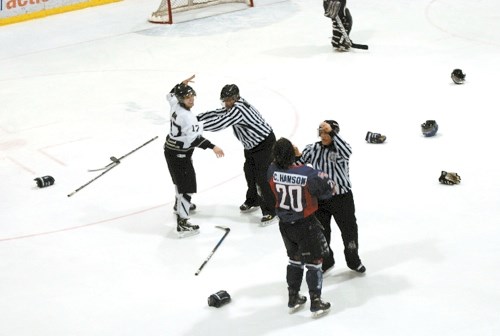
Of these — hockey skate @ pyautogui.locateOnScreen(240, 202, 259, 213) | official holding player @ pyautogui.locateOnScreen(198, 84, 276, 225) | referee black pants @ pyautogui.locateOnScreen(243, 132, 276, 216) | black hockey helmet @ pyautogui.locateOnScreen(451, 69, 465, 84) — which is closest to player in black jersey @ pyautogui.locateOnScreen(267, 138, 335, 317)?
official holding player @ pyautogui.locateOnScreen(198, 84, 276, 225)

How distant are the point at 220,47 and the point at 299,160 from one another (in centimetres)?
783

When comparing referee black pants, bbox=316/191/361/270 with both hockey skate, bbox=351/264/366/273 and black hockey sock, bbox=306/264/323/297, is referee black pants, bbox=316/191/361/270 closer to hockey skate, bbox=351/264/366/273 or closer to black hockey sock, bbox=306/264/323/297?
hockey skate, bbox=351/264/366/273

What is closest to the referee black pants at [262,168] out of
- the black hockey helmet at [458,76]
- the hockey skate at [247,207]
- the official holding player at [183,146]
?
the hockey skate at [247,207]

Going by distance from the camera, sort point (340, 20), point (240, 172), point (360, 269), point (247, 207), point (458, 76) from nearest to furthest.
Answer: point (360, 269) → point (247, 207) → point (240, 172) → point (458, 76) → point (340, 20)

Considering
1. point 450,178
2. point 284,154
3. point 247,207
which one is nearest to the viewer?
point 284,154

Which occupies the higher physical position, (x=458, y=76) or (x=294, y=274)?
(x=294, y=274)

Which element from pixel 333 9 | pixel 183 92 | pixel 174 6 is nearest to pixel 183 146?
pixel 183 92

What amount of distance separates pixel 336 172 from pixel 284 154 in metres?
0.66

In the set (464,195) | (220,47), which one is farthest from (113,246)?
(220,47)

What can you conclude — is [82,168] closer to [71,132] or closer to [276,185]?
[71,132]

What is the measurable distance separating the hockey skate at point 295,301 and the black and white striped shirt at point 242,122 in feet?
6.02

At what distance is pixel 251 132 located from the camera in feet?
25.9

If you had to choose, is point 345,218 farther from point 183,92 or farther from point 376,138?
point 376,138

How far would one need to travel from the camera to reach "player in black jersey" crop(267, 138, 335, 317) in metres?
6.17
